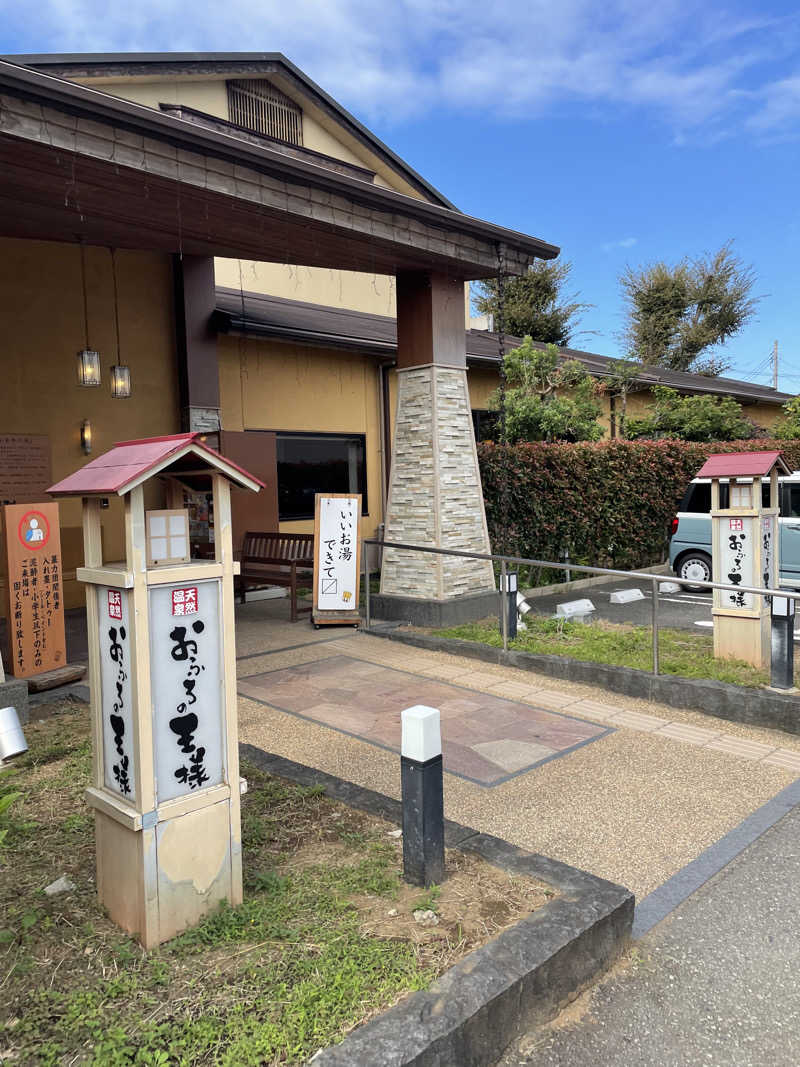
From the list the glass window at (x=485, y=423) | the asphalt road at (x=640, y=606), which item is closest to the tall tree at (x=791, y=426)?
the glass window at (x=485, y=423)

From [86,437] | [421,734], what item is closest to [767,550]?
[421,734]

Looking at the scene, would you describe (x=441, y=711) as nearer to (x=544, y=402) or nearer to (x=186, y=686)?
(x=186, y=686)

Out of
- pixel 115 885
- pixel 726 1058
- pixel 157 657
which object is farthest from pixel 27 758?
pixel 726 1058

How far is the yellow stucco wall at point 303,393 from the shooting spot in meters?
11.6

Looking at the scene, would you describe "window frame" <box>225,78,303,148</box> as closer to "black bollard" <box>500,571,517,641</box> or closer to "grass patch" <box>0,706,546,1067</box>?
"black bollard" <box>500,571,517,641</box>

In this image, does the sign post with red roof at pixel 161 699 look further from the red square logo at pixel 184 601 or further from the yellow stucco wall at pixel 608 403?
the yellow stucco wall at pixel 608 403

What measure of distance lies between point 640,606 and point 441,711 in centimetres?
542

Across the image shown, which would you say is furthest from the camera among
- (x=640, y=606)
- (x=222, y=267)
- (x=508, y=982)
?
(x=222, y=267)

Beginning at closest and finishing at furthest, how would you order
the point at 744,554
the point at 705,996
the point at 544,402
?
1. the point at 705,996
2. the point at 744,554
3. the point at 544,402

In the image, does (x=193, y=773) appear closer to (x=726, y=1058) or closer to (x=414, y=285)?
(x=726, y=1058)

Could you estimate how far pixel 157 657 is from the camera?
272cm

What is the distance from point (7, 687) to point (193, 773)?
299 centimetres

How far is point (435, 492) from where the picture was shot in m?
8.62

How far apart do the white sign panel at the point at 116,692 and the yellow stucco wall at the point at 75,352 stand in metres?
7.43
